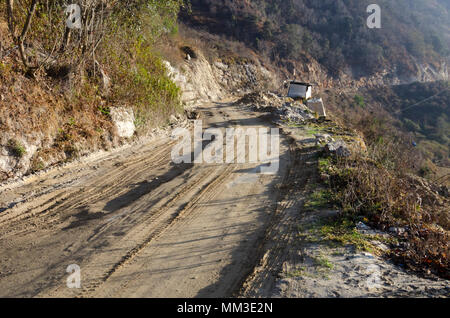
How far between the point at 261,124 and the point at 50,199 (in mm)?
8745

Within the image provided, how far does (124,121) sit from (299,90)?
51.0ft

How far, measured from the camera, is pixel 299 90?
823 inches

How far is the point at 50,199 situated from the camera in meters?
5.15

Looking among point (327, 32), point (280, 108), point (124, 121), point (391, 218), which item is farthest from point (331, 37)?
point (391, 218)

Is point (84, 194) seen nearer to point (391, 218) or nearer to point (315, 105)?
point (391, 218)

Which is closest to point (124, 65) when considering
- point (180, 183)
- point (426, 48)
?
point (180, 183)

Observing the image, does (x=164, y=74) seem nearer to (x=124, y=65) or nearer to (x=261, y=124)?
(x=124, y=65)

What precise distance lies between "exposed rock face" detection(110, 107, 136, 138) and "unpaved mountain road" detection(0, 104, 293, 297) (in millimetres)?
1119

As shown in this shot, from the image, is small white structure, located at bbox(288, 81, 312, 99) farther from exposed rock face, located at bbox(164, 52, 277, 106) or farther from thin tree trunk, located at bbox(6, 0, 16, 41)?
thin tree trunk, located at bbox(6, 0, 16, 41)

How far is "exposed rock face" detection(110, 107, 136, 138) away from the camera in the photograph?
26.3 feet

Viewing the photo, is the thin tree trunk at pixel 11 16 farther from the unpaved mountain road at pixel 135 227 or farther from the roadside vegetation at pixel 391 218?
the roadside vegetation at pixel 391 218

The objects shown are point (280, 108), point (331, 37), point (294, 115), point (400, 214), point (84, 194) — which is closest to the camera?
point (400, 214)

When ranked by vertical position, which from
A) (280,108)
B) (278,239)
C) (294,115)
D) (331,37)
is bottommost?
(278,239)

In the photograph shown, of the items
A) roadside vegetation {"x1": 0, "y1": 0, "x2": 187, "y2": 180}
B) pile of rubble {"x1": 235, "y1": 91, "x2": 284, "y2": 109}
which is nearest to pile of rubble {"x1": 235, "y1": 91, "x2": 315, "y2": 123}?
pile of rubble {"x1": 235, "y1": 91, "x2": 284, "y2": 109}
